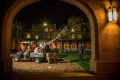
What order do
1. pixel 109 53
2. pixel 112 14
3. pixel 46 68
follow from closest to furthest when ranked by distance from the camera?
pixel 112 14
pixel 109 53
pixel 46 68

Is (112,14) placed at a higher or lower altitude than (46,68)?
higher

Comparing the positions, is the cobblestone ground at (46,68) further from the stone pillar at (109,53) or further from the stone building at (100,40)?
the stone pillar at (109,53)

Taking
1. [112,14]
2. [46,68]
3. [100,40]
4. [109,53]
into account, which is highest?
[112,14]

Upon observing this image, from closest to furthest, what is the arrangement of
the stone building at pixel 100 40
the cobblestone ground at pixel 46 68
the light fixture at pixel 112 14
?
the light fixture at pixel 112 14 < the stone building at pixel 100 40 < the cobblestone ground at pixel 46 68

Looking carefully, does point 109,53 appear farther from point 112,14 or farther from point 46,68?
point 46,68

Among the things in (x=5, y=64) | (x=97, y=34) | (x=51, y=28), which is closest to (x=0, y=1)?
(x=5, y=64)

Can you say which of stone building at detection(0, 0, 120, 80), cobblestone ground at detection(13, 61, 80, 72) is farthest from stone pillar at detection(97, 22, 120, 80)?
cobblestone ground at detection(13, 61, 80, 72)

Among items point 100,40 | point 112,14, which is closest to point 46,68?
point 100,40

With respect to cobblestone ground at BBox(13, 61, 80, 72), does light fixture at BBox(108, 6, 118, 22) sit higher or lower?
higher

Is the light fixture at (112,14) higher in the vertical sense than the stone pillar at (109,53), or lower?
higher

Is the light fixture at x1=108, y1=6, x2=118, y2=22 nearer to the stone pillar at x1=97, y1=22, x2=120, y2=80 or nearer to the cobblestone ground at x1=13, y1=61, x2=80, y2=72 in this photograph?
the stone pillar at x1=97, y1=22, x2=120, y2=80

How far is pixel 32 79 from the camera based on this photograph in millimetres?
10859

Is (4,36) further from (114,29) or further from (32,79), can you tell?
(114,29)

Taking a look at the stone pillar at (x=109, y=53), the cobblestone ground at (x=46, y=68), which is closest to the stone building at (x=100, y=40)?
the stone pillar at (x=109, y=53)
